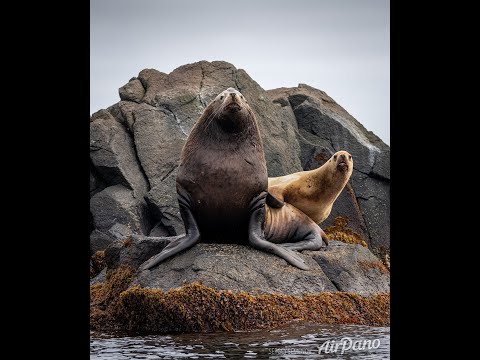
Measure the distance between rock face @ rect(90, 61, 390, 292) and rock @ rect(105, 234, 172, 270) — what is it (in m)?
5.96

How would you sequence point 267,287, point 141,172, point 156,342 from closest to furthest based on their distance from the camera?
point 156,342
point 267,287
point 141,172

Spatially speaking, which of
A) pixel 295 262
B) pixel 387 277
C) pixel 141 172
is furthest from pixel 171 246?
pixel 141 172

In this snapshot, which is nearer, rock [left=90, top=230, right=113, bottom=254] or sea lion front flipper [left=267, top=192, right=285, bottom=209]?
sea lion front flipper [left=267, top=192, right=285, bottom=209]

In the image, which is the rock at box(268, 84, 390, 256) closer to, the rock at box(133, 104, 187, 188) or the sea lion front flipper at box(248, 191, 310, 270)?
the rock at box(133, 104, 187, 188)

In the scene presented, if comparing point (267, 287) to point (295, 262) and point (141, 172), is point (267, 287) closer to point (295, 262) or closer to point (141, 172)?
point (295, 262)

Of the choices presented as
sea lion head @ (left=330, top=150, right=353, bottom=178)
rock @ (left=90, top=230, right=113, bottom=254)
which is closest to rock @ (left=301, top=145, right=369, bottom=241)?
rock @ (left=90, top=230, right=113, bottom=254)

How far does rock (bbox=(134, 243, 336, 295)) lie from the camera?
7055 millimetres

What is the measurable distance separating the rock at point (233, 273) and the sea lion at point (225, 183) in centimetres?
14

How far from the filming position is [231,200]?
7719mm

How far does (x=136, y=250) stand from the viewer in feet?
26.6

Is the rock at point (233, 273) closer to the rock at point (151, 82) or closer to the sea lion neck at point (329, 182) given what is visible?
the sea lion neck at point (329, 182)

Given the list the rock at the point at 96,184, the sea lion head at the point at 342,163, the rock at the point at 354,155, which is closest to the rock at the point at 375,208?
the rock at the point at 354,155

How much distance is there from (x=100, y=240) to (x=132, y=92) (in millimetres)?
4229
